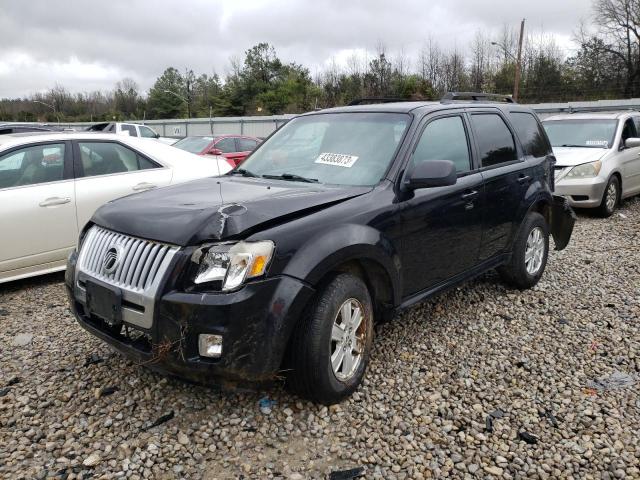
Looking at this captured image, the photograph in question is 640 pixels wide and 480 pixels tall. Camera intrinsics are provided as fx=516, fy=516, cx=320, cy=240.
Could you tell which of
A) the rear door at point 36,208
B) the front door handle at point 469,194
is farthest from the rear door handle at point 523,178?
the rear door at point 36,208

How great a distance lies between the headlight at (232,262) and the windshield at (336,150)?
1.03 m

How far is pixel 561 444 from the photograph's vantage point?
2.73 m

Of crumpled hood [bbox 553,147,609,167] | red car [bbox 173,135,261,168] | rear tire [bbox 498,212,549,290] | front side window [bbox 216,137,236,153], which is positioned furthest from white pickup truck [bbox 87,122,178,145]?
rear tire [bbox 498,212,549,290]

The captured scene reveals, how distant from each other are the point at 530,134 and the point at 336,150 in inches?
95.7

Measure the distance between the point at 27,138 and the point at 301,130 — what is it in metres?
3.00

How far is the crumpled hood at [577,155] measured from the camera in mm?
8633

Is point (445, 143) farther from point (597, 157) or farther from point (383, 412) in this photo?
point (597, 157)

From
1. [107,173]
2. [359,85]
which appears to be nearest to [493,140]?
[107,173]

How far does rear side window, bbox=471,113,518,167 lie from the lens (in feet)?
14.1

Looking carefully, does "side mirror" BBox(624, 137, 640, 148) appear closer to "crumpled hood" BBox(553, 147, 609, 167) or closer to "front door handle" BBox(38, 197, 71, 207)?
"crumpled hood" BBox(553, 147, 609, 167)

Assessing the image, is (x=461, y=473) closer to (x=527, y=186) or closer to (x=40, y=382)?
(x=40, y=382)

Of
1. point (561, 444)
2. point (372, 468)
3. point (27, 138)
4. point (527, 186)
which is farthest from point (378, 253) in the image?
point (27, 138)

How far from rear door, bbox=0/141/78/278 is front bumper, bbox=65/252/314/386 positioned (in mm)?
2925

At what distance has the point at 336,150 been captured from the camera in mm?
3717
